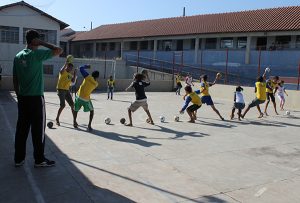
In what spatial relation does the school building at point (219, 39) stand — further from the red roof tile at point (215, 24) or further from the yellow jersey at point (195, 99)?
the yellow jersey at point (195, 99)

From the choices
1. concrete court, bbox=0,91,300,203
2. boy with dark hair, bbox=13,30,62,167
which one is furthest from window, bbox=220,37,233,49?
boy with dark hair, bbox=13,30,62,167

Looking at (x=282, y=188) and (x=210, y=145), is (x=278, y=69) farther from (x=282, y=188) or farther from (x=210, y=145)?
(x=282, y=188)

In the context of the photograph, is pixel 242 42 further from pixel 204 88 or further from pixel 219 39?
pixel 204 88

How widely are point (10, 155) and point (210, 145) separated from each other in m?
4.13

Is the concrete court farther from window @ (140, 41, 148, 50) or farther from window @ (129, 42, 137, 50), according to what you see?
window @ (129, 42, 137, 50)

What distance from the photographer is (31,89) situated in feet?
18.7

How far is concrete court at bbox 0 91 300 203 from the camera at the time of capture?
502cm

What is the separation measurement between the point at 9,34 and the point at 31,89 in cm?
3282

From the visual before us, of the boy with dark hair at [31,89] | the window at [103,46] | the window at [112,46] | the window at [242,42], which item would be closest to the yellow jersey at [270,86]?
the boy with dark hair at [31,89]

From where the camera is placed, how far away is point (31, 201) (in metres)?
4.60

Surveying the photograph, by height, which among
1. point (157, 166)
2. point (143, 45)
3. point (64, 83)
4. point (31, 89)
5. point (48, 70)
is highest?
point (143, 45)

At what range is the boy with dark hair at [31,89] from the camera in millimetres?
5652

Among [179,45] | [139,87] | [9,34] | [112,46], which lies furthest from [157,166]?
[112,46]

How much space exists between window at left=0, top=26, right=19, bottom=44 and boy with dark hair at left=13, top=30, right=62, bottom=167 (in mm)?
32385
